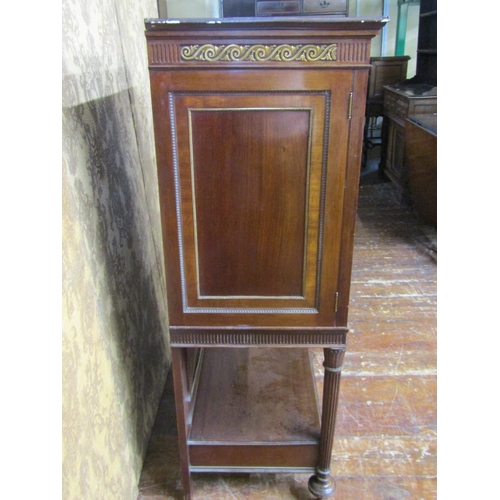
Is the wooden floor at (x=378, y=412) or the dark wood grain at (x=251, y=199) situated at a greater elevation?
the dark wood grain at (x=251, y=199)

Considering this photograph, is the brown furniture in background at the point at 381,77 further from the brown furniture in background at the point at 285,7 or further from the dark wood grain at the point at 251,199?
the dark wood grain at the point at 251,199

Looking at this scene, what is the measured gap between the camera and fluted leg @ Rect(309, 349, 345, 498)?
111 cm

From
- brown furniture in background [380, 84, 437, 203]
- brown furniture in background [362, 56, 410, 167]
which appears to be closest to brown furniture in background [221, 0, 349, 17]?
brown furniture in background [362, 56, 410, 167]

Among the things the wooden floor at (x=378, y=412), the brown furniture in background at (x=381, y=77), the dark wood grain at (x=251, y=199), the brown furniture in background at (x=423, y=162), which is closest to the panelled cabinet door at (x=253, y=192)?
the dark wood grain at (x=251, y=199)

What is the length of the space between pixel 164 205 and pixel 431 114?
115 inches

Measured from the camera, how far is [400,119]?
11.6ft

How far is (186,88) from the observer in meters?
0.85

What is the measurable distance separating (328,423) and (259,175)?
677 mm

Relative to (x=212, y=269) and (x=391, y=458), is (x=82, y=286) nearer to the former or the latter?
(x=212, y=269)

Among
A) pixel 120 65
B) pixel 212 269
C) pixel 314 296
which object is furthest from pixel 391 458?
pixel 120 65

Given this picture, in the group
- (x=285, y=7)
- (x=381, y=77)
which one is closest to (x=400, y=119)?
(x=381, y=77)

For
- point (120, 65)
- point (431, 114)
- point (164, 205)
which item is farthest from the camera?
point (431, 114)

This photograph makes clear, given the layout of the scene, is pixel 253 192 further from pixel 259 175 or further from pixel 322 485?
pixel 322 485

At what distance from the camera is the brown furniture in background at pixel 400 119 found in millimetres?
3297
